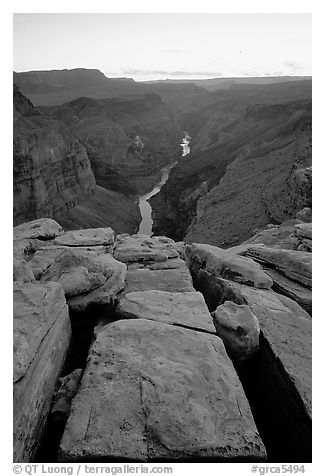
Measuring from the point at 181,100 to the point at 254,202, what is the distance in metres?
113

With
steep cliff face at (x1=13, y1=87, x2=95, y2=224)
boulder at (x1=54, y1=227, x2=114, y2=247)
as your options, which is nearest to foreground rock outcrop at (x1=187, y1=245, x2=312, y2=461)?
boulder at (x1=54, y1=227, x2=114, y2=247)

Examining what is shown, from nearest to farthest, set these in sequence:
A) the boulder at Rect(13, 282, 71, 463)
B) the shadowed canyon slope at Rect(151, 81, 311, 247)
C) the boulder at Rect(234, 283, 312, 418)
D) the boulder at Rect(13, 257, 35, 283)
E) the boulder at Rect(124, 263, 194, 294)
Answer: the boulder at Rect(13, 282, 71, 463) < the boulder at Rect(234, 283, 312, 418) < the boulder at Rect(13, 257, 35, 283) < the boulder at Rect(124, 263, 194, 294) < the shadowed canyon slope at Rect(151, 81, 311, 247)

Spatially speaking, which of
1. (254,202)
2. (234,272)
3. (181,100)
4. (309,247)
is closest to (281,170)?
(254,202)

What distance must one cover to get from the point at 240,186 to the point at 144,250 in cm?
1882

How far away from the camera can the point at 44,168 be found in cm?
2720

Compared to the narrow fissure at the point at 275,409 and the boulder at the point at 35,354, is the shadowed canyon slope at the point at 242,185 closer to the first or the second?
the narrow fissure at the point at 275,409

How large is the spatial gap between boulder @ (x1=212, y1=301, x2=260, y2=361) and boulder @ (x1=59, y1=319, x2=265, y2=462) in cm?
34

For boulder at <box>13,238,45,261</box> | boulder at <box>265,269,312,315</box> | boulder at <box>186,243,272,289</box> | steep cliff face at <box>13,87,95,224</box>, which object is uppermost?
steep cliff face at <box>13,87,95,224</box>

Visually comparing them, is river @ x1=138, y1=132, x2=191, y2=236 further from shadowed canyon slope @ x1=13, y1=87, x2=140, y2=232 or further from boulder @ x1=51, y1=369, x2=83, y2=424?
boulder @ x1=51, y1=369, x2=83, y2=424

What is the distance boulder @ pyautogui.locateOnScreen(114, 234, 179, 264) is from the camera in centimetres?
706

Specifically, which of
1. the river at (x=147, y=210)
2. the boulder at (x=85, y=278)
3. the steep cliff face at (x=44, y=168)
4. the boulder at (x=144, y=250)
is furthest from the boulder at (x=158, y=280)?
the river at (x=147, y=210)

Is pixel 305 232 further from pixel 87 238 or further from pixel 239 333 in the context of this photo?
pixel 87 238

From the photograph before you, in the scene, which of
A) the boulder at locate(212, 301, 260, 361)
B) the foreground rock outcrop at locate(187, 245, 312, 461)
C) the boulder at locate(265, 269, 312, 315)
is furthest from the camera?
the boulder at locate(265, 269, 312, 315)
